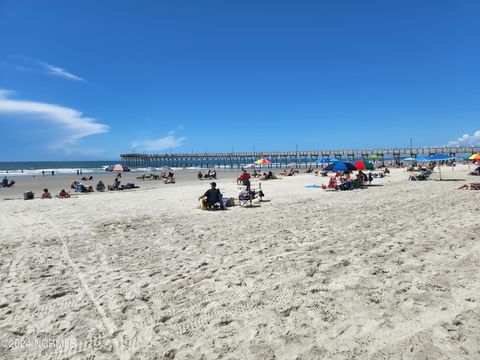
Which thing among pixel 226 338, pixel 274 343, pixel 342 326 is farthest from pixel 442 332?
pixel 226 338

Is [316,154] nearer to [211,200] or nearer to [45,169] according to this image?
[45,169]

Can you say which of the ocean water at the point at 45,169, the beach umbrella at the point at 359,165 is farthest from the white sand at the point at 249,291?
the ocean water at the point at 45,169

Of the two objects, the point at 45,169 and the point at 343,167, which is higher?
the point at 45,169

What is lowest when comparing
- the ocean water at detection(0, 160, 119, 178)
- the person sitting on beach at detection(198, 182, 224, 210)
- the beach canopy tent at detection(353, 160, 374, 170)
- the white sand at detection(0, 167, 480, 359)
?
the white sand at detection(0, 167, 480, 359)

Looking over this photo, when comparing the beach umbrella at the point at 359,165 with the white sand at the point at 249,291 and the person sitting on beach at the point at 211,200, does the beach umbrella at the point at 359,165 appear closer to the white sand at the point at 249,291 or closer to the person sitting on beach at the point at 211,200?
the person sitting on beach at the point at 211,200

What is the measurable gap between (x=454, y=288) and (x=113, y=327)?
367 cm

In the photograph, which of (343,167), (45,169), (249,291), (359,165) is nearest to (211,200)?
(249,291)

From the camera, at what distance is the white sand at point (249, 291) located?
2887 millimetres

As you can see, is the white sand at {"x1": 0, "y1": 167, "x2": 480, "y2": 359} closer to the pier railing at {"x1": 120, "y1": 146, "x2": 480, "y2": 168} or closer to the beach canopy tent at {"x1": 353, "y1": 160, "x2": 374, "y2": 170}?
the beach canopy tent at {"x1": 353, "y1": 160, "x2": 374, "y2": 170}

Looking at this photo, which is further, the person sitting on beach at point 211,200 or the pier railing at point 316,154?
the pier railing at point 316,154

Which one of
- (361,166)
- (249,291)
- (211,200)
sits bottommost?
(249,291)

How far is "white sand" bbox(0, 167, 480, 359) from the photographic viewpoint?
2.89 meters

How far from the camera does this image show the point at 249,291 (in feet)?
13.0

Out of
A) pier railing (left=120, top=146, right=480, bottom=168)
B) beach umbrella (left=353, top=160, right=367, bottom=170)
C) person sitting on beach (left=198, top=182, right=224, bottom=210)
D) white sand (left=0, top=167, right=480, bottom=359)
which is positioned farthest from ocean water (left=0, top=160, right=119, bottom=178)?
white sand (left=0, top=167, right=480, bottom=359)
